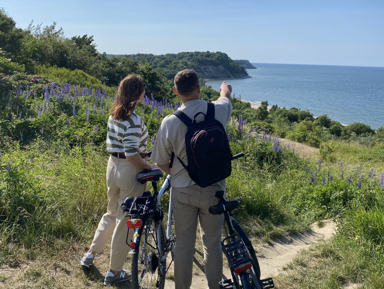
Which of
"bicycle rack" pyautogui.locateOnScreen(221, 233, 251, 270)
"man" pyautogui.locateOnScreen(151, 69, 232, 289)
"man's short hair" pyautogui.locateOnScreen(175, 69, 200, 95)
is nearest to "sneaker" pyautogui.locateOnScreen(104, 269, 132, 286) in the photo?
"man" pyautogui.locateOnScreen(151, 69, 232, 289)

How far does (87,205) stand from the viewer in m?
4.79

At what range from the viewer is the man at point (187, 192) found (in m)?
2.95

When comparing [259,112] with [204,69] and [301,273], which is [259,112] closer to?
[301,273]

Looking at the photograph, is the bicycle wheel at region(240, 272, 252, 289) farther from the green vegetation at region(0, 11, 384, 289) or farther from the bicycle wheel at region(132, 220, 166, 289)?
the green vegetation at region(0, 11, 384, 289)

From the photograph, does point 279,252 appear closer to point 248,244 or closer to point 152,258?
point 248,244

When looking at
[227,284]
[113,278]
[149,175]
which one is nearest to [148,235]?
[149,175]

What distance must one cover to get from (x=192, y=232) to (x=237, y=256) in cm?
52

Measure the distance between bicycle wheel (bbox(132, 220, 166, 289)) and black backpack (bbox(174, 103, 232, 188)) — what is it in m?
0.78

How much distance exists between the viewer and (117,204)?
3635mm

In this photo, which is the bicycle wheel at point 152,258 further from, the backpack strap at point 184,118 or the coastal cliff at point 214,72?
the coastal cliff at point 214,72

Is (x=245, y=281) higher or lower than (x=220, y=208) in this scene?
lower

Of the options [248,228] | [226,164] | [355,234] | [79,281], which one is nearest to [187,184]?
[226,164]

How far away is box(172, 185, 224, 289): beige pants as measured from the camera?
304 cm

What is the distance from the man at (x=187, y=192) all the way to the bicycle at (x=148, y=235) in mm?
207
